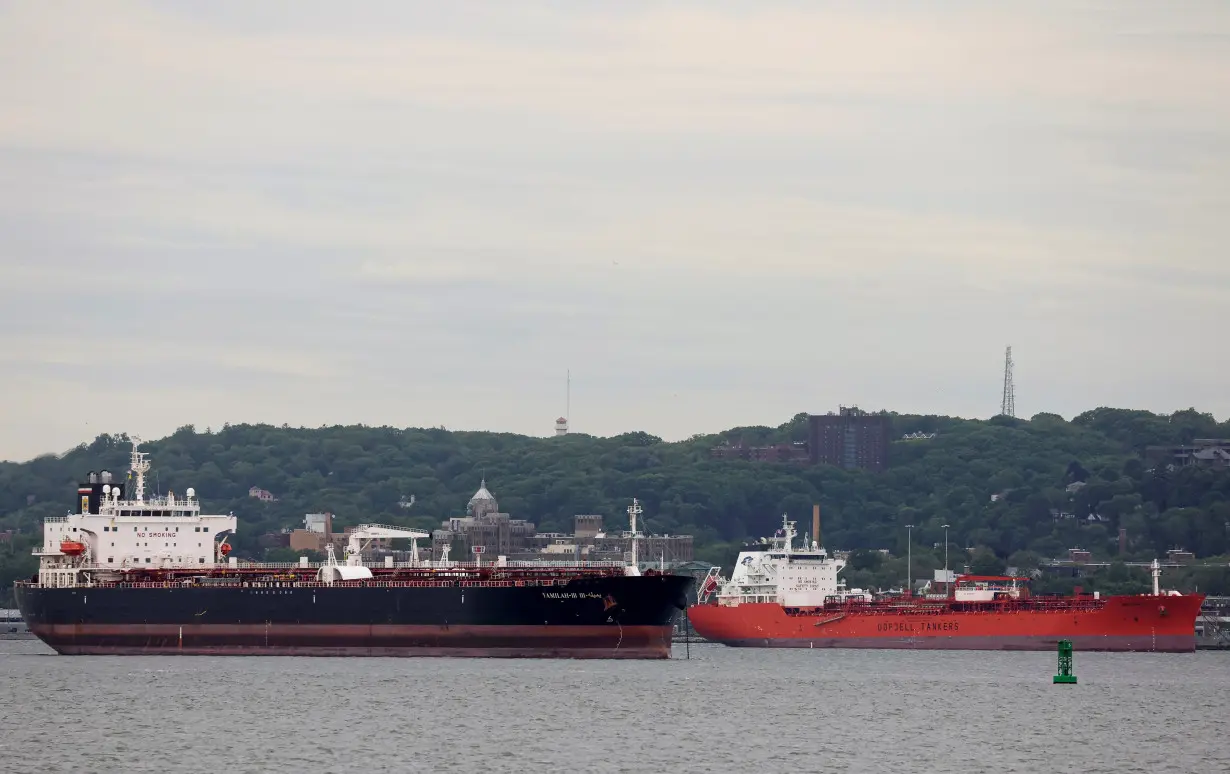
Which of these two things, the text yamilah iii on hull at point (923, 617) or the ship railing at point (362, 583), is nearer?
the ship railing at point (362, 583)

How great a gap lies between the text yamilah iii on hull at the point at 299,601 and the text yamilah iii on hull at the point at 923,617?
20352 millimetres

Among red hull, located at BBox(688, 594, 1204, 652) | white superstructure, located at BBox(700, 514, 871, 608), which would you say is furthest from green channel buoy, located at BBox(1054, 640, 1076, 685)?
white superstructure, located at BBox(700, 514, 871, 608)

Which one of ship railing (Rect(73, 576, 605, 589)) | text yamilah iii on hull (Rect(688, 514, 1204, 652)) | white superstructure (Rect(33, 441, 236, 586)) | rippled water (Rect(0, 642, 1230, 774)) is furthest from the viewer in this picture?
text yamilah iii on hull (Rect(688, 514, 1204, 652))

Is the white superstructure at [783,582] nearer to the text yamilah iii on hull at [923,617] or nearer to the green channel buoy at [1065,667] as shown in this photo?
the text yamilah iii on hull at [923,617]

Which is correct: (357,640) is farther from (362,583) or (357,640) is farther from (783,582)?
(783,582)

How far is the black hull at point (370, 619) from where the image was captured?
83062mm

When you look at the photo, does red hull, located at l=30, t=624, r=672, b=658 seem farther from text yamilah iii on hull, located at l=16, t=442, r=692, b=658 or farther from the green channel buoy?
the green channel buoy

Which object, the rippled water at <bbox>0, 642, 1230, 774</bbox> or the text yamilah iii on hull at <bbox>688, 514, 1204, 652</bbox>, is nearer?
the rippled water at <bbox>0, 642, 1230, 774</bbox>

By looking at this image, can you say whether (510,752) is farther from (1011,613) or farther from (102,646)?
(1011,613)

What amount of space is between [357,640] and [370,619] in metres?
1.32

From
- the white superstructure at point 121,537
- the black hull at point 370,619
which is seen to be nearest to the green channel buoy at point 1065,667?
the black hull at point 370,619

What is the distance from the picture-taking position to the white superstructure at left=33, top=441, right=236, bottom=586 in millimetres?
94062

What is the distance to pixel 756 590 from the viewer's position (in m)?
117

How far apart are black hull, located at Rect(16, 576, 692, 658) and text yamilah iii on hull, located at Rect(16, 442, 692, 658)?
55 millimetres
